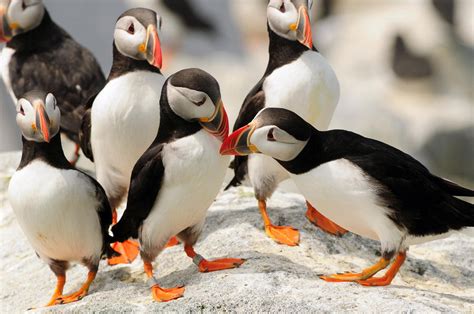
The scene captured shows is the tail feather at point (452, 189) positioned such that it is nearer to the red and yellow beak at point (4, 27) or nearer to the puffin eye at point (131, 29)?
the puffin eye at point (131, 29)

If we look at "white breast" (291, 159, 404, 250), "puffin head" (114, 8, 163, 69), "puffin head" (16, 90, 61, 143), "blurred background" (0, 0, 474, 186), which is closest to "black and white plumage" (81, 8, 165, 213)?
"puffin head" (114, 8, 163, 69)

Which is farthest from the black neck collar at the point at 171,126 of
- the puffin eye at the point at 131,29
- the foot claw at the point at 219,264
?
the foot claw at the point at 219,264

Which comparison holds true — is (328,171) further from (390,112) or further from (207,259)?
(390,112)

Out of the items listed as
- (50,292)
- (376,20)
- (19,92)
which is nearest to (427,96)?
(376,20)

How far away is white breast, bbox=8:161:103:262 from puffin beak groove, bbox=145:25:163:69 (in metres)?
0.80

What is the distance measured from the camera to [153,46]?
219 inches

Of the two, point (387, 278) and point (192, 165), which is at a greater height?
point (192, 165)

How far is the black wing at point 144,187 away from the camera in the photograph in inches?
205

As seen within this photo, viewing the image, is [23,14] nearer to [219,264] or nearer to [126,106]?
[126,106]

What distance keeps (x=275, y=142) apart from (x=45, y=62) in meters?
2.95

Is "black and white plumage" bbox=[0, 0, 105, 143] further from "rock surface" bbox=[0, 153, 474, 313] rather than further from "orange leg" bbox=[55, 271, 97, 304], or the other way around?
"orange leg" bbox=[55, 271, 97, 304]

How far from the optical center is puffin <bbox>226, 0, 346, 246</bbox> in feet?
19.3

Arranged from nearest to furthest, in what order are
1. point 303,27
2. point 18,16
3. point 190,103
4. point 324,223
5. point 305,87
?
point 190,103 → point 303,27 → point 305,87 → point 324,223 → point 18,16

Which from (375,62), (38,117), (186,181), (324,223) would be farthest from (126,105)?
(375,62)
